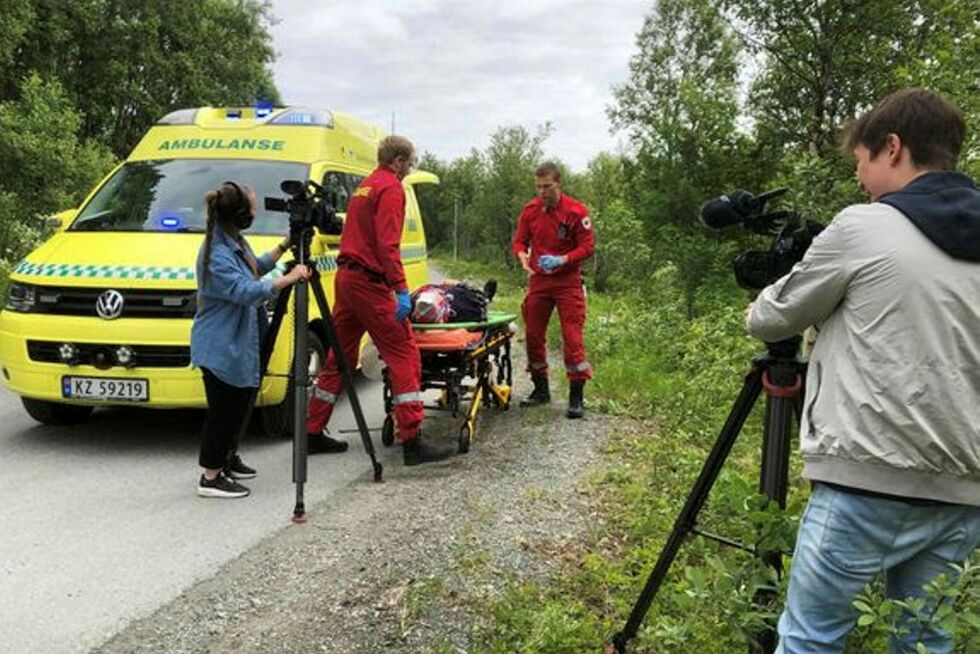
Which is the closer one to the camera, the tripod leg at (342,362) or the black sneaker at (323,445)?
the tripod leg at (342,362)

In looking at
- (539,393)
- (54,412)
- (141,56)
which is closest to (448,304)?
(539,393)

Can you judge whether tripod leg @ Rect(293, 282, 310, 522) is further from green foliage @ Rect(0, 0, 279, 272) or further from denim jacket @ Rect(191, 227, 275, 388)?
green foliage @ Rect(0, 0, 279, 272)

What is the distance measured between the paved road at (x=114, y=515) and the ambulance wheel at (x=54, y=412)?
3.5 inches

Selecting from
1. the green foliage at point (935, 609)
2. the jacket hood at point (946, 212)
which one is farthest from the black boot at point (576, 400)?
the jacket hood at point (946, 212)

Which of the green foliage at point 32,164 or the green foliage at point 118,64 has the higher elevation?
the green foliage at point 118,64

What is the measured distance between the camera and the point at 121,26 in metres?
27.2

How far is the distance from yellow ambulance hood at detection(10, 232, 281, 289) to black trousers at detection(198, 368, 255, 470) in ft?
3.37

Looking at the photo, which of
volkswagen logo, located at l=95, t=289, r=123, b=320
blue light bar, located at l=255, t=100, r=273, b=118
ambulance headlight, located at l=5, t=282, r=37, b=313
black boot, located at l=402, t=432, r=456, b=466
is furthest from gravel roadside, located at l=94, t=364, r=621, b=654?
blue light bar, located at l=255, t=100, r=273, b=118

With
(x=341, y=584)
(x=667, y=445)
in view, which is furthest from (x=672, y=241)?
(x=341, y=584)

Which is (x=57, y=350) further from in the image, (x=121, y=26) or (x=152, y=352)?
(x=121, y=26)

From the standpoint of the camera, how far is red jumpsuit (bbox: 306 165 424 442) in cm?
518

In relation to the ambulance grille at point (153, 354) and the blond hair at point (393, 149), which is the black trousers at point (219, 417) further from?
the blond hair at point (393, 149)

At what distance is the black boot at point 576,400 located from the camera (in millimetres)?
6844

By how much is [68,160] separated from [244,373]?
1045cm
